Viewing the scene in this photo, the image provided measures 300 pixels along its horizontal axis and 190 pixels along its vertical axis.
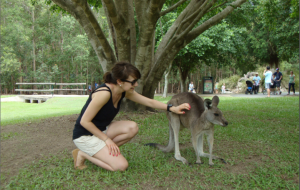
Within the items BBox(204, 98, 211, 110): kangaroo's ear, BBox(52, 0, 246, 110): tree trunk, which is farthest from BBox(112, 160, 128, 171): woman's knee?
BBox(52, 0, 246, 110): tree trunk

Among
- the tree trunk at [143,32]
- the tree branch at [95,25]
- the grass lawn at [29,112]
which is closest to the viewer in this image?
the tree branch at [95,25]

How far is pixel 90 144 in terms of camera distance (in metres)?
2.84

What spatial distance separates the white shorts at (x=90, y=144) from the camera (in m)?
2.84

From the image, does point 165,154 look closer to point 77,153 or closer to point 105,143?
point 105,143

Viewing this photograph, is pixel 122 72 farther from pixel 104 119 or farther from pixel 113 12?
pixel 113 12

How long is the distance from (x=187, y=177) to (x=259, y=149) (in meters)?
1.62

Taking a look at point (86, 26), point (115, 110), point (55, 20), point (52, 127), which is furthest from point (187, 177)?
point (55, 20)

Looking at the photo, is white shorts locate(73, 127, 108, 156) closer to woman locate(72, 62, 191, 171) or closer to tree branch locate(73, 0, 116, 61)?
woman locate(72, 62, 191, 171)

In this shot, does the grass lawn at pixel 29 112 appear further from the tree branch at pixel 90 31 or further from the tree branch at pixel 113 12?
the tree branch at pixel 113 12

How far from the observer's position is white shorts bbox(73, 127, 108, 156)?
284 centimetres

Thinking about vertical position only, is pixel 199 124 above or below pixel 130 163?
above

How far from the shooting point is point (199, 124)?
2.95 metres

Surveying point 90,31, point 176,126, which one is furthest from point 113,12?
point 176,126

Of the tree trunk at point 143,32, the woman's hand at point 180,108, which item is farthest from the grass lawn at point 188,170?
the tree trunk at point 143,32
